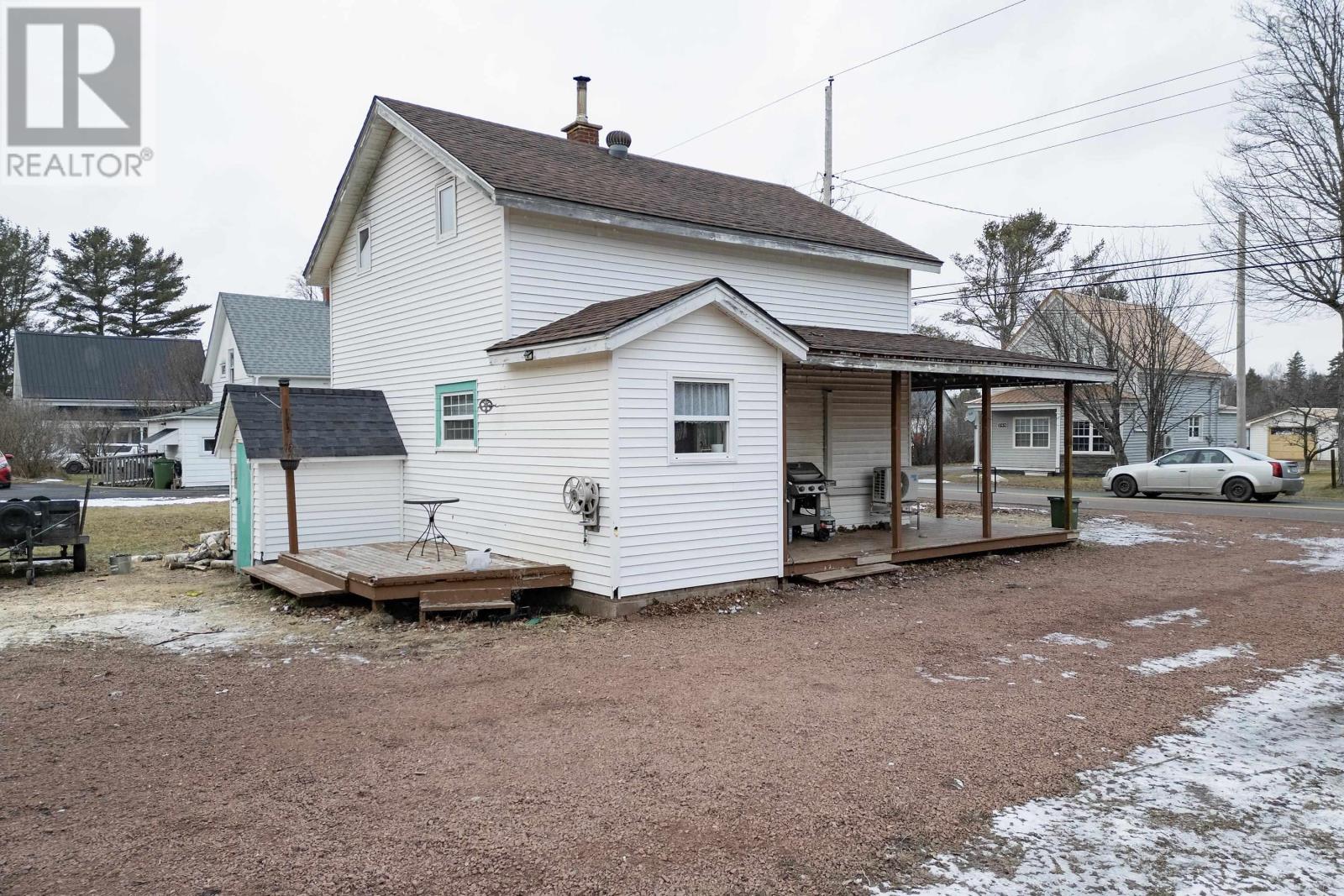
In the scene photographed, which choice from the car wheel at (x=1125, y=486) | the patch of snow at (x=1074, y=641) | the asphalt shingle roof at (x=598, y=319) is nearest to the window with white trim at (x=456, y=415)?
the asphalt shingle roof at (x=598, y=319)

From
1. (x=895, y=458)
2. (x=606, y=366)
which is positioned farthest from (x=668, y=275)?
(x=895, y=458)

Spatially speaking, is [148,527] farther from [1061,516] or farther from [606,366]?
[1061,516]

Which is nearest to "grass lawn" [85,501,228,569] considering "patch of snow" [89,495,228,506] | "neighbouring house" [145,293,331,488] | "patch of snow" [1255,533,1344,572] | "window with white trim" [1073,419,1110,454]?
"patch of snow" [89,495,228,506]

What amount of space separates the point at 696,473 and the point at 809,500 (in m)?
3.49

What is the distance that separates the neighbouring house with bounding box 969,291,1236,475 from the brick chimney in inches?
693

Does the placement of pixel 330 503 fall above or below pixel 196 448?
below

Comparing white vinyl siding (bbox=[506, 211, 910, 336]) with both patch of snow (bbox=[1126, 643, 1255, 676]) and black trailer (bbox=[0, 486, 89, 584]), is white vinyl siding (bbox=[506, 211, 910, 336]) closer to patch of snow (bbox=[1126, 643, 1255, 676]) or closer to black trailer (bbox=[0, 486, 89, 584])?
black trailer (bbox=[0, 486, 89, 584])

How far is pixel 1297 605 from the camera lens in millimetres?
9055

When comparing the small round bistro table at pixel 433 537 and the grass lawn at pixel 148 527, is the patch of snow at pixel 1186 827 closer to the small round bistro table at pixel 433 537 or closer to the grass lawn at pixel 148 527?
the small round bistro table at pixel 433 537

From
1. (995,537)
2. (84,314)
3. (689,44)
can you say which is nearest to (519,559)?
(995,537)

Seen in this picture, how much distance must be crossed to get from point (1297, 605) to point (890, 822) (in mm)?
7513

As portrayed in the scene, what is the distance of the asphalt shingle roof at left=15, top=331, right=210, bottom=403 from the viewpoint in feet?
123

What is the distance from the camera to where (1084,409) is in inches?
1072

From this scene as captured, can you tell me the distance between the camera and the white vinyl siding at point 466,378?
911 centimetres
